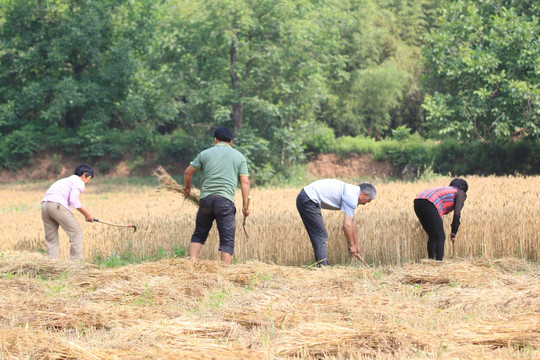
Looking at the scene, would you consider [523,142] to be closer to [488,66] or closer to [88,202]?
[488,66]

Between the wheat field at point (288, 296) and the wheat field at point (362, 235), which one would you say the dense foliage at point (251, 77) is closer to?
the wheat field at point (362, 235)

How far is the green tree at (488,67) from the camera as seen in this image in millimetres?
20109

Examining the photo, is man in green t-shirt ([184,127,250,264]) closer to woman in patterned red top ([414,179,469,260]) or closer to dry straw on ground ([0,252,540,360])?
dry straw on ground ([0,252,540,360])

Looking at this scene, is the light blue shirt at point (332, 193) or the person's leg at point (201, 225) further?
the person's leg at point (201, 225)

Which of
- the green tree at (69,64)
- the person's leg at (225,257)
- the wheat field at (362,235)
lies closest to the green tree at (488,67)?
the wheat field at (362,235)

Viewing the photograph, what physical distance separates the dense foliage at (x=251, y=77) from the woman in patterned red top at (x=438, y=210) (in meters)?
12.1

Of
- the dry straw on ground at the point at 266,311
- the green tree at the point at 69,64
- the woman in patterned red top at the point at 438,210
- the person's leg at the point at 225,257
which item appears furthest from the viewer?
the green tree at the point at 69,64

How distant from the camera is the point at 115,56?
93.4 feet

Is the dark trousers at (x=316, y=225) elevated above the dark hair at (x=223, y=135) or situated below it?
below

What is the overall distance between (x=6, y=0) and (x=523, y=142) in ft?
72.9

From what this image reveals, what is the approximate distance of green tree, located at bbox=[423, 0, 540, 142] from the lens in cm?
2011

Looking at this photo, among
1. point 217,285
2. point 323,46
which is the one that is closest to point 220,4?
point 323,46

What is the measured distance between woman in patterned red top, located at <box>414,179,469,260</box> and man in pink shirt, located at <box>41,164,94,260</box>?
15.0 feet

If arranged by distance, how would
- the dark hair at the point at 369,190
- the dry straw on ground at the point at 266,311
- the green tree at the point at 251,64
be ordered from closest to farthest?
the dry straw on ground at the point at 266,311 < the dark hair at the point at 369,190 < the green tree at the point at 251,64
